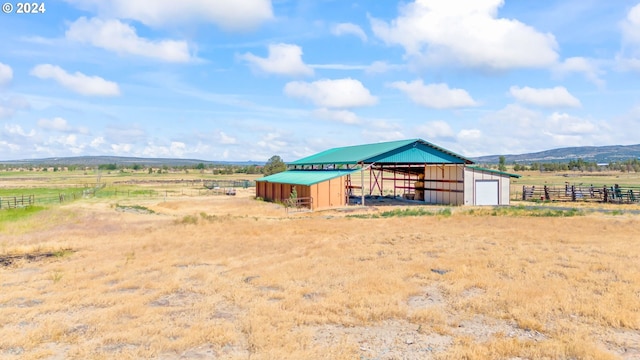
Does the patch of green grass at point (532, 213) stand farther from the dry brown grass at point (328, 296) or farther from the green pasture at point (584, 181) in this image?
the green pasture at point (584, 181)

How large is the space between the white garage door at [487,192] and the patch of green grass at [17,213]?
3812 centimetres

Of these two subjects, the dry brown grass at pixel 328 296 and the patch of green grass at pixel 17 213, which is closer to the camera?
the dry brown grass at pixel 328 296

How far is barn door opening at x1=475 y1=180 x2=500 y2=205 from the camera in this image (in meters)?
40.6

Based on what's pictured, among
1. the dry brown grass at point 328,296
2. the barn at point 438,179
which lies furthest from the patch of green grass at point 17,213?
the barn at point 438,179

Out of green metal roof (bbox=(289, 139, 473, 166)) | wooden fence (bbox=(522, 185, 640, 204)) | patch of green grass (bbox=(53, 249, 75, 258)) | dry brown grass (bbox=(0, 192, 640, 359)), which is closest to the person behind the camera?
dry brown grass (bbox=(0, 192, 640, 359))

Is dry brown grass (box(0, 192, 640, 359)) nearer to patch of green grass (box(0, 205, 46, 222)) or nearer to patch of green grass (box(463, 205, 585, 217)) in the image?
patch of green grass (box(463, 205, 585, 217))

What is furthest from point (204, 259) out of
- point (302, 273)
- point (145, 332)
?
point (145, 332)

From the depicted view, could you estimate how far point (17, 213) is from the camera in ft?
114

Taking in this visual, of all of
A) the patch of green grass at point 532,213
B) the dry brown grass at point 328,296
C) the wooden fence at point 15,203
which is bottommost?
the dry brown grass at point 328,296

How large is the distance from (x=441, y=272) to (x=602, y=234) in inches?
491

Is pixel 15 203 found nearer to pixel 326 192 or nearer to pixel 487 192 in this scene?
pixel 326 192

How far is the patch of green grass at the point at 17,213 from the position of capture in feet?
105

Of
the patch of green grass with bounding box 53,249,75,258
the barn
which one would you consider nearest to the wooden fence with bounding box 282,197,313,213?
the barn

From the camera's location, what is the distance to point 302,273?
14555 mm
